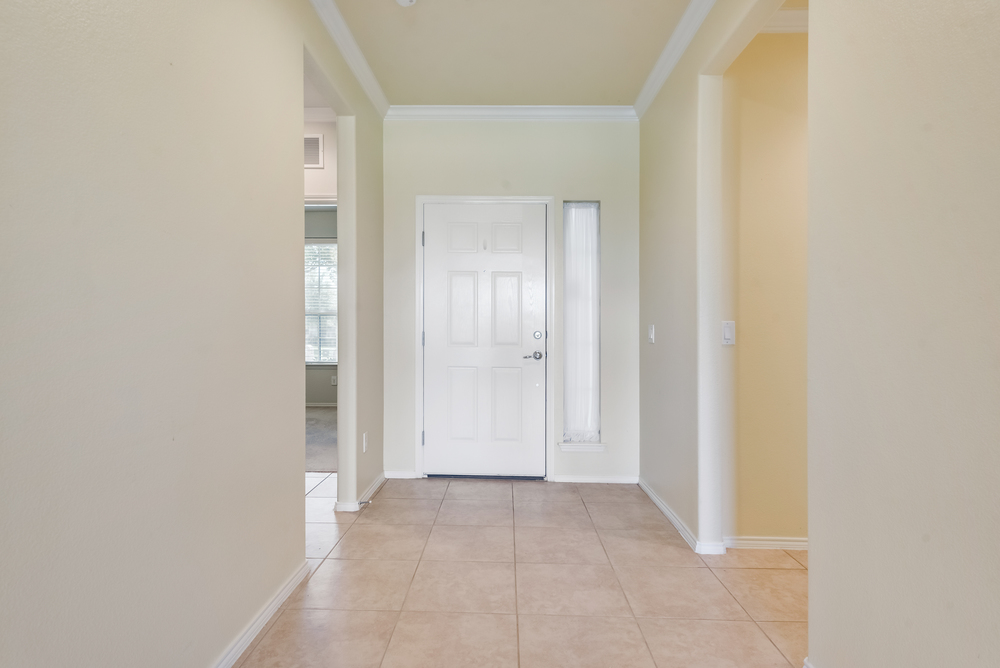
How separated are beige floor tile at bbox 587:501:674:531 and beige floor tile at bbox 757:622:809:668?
2.99ft

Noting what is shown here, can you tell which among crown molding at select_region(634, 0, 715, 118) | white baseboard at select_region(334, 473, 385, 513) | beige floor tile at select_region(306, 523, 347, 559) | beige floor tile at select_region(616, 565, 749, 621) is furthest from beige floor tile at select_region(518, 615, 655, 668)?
crown molding at select_region(634, 0, 715, 118)

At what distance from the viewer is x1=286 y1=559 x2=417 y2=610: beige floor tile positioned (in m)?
2.01

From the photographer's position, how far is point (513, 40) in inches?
107

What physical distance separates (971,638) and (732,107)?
2.28m

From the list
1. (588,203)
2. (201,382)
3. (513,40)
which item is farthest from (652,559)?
(513,40)

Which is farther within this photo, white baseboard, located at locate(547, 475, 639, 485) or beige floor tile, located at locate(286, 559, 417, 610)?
white baseboard, located at locate(547, 475, 639, 485)

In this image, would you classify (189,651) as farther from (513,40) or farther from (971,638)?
(513,40)

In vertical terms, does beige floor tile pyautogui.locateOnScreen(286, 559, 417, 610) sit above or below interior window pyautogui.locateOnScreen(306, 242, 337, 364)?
below

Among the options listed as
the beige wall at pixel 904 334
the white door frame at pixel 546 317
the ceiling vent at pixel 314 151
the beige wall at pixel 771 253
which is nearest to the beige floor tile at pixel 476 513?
the white door frame at pixel 546 317

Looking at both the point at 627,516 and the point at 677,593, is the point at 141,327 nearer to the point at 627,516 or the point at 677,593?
the point at 677,593

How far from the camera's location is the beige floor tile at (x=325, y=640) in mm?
1667

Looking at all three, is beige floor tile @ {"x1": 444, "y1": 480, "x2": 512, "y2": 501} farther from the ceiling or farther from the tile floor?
the ceiling

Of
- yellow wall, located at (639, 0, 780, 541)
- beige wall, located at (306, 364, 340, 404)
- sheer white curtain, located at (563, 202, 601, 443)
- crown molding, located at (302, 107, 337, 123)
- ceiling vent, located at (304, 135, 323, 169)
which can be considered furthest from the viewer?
beige wall, located at (306, 364, 340, 404)

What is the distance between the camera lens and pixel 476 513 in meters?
2.99
